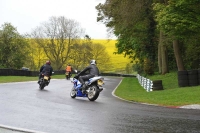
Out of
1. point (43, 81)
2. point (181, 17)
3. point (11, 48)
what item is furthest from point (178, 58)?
point (11, 48)

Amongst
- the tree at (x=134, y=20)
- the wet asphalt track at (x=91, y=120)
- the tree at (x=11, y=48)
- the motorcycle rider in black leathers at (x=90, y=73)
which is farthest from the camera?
the tree at (x=11, y=48)

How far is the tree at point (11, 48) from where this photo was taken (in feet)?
204

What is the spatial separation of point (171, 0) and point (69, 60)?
198 feet

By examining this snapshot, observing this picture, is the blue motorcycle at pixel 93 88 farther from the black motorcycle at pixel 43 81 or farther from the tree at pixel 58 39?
the tree at pixel 58 39

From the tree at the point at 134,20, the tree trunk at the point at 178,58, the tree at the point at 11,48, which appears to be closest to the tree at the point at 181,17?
the tree trunk at the point at 178,58

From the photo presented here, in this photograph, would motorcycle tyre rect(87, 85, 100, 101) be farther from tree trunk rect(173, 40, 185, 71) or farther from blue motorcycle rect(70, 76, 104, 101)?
tree trunk rect(173, 40, 185, 71)

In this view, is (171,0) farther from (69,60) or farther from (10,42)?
(69,60)

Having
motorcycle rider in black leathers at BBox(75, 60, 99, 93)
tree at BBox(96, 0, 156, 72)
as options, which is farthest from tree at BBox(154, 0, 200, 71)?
motorcycle rider in black leathers at BBox(75, 60, 99, 93)

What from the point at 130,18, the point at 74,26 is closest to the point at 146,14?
the point at 130,18

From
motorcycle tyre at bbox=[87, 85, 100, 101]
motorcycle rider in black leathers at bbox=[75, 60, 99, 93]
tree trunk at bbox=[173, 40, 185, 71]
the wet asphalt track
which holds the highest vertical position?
tree trunk at bbox=[173, 40, 185, 71]

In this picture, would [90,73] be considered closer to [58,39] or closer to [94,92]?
[94,92]

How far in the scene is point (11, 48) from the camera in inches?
2478

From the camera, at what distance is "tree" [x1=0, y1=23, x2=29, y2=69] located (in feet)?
204

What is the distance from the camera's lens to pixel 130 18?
115 ft
